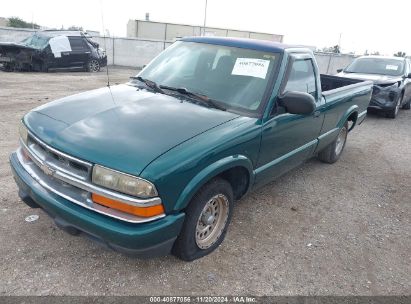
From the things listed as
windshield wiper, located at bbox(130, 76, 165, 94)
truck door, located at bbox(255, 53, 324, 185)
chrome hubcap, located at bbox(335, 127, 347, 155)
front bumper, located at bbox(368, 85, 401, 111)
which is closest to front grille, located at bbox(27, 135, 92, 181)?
windshield wiper, located at bbox(130, 76, 165, 94)

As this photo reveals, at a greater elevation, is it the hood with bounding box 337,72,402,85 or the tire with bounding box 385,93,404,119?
the hood with bounding box 337,72,402,85

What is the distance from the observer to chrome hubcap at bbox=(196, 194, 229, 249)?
3.01m

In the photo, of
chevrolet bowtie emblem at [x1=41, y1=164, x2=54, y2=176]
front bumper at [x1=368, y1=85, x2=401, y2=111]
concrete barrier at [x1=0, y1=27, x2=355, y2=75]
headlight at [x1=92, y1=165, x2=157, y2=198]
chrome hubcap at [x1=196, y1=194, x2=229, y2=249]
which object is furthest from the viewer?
concrete barrier at [x1=0, y1=27, x2=355, y2=75]

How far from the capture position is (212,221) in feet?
10.2

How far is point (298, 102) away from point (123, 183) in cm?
175

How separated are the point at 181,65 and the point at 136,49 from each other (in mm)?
17666

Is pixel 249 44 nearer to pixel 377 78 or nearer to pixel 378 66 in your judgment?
pixel 377 78

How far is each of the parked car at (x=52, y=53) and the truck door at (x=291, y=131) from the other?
1322 centimetres

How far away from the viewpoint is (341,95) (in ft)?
16.4

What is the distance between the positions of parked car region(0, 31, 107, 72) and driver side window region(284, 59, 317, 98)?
1319 cm

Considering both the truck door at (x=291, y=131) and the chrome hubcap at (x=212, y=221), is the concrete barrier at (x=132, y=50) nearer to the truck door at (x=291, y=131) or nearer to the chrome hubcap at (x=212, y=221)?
the truck door at (x=291, y=131)

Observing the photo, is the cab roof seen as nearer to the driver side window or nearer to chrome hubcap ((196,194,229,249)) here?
the driver side window

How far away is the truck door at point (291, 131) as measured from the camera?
11.1 feet

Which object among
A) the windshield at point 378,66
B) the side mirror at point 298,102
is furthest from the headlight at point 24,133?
the windshield at point 378,66
